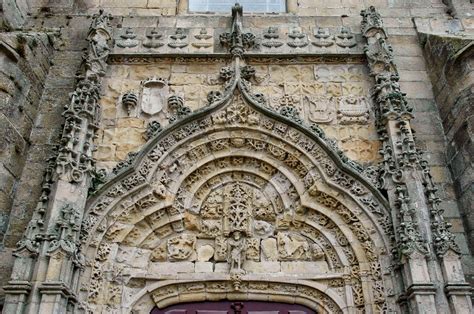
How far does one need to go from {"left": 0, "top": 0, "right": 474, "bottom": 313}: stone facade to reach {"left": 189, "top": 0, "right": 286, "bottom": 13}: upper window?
63cm

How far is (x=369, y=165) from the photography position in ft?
23.1

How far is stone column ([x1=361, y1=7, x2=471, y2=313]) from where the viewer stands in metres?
5.66

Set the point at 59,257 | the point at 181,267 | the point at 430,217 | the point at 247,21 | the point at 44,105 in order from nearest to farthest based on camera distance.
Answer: the point at 59,257 → the point at 430,217 → the point at 181,267 → the point at 44,105 → the point at 247,21

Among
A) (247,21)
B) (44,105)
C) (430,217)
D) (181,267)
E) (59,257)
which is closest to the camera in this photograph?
(59,257)

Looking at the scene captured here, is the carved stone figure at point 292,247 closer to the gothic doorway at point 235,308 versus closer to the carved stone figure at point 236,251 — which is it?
the carved stone figure at point 236,251

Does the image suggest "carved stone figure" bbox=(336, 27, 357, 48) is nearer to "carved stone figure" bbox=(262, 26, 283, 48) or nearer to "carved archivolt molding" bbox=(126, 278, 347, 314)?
"carved stone figure" bbox=(262, 26, 283, 48)

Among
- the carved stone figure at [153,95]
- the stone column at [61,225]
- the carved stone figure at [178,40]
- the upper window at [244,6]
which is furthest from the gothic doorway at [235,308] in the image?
the upper window at [244,6]

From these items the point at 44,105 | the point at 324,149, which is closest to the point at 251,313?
the point at 324,149

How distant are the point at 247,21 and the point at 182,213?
3608 mm

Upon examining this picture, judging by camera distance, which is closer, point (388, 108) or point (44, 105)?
point (388, 108)

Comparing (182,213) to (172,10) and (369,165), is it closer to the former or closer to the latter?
(369,165)

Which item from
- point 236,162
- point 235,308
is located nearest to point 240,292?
point 235,308

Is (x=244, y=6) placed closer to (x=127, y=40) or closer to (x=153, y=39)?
(x=153, y=39)

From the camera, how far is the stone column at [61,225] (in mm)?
5566
